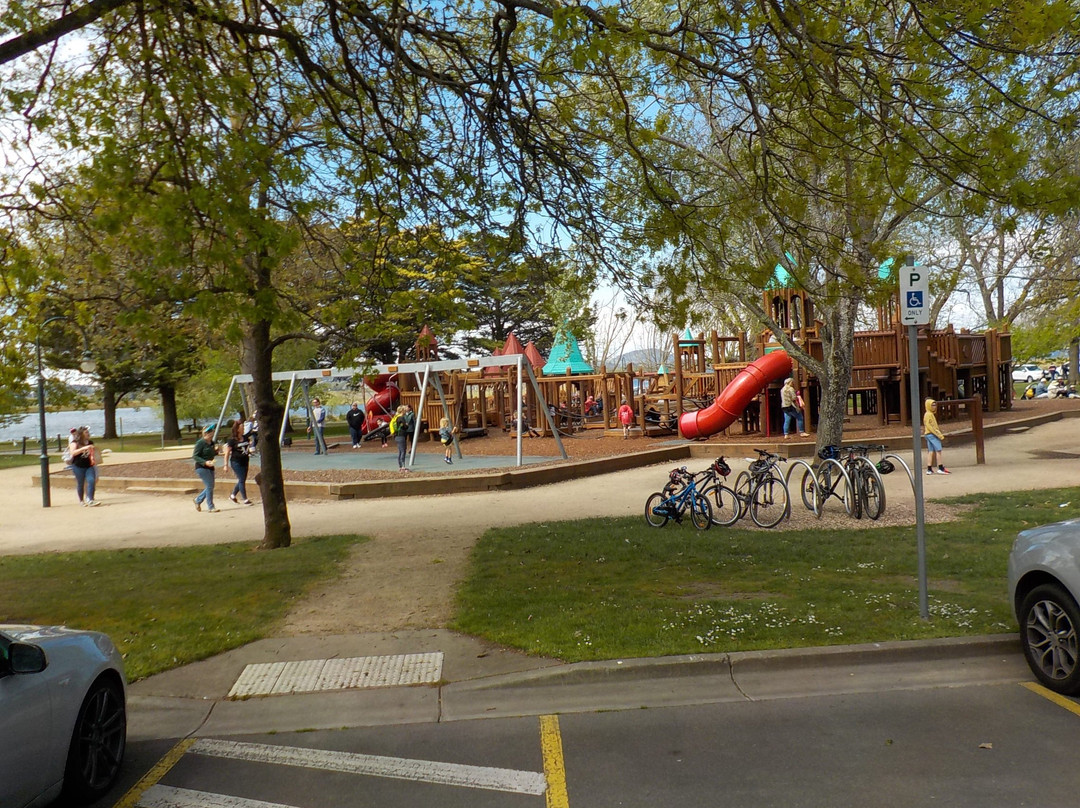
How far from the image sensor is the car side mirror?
13.4ft

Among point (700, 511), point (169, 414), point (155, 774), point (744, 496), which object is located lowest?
point (155, 774)

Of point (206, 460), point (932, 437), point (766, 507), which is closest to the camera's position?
point (766, 507)

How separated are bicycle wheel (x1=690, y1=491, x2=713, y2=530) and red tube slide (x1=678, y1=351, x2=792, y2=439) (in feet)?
45.1

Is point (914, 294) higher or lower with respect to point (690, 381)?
higher

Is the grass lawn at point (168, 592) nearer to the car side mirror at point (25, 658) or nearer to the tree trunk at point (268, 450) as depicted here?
the tree trunk at point (268, 450)

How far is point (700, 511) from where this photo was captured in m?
12.1

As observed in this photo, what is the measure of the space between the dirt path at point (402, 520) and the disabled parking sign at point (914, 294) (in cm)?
453

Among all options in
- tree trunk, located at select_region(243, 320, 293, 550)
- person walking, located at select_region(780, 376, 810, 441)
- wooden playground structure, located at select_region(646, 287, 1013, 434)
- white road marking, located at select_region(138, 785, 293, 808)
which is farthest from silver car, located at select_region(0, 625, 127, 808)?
person walking, located at select_region(780, 376, 810, 441)

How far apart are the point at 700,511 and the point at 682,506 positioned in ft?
0.90

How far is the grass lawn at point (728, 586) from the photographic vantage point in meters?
6.65

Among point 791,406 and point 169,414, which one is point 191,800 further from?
point 169,414

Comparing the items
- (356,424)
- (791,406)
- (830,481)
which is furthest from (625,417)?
(830,481)

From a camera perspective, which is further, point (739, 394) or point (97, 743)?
point (739, 394)

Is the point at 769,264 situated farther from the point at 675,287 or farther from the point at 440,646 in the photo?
the point at 440,646
